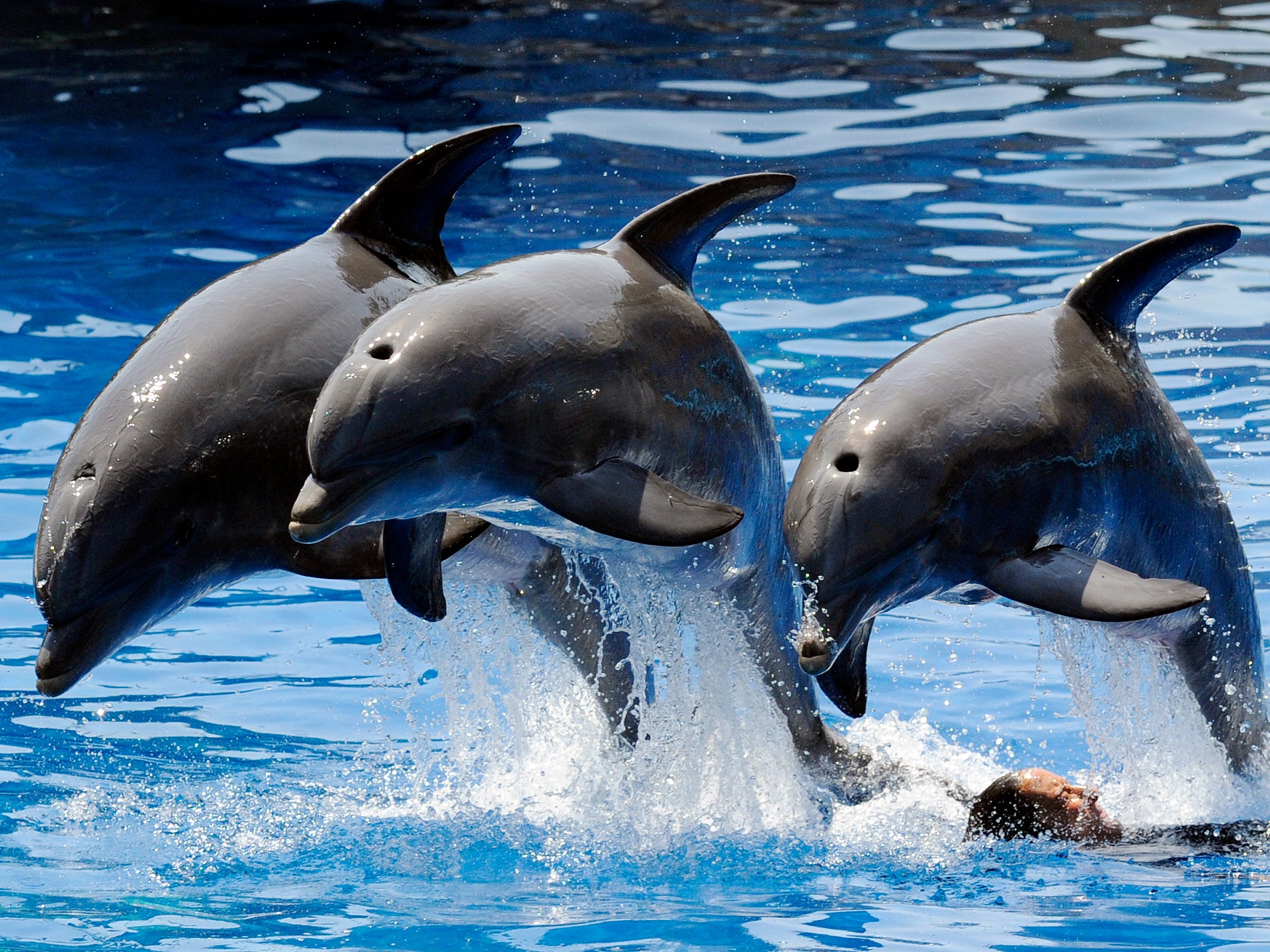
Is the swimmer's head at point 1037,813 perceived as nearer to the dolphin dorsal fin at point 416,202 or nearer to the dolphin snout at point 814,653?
the dolphin snout at point 814,653

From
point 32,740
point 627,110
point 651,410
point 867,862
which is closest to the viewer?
point 651,410

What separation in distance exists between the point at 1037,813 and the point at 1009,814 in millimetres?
91

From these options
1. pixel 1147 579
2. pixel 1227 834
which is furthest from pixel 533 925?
pixel 1227 834

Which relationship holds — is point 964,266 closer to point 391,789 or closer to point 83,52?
point 391,789

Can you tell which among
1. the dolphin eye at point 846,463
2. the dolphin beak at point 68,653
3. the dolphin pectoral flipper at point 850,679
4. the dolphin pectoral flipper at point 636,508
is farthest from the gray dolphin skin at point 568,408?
the dolphin beak at point 68,653

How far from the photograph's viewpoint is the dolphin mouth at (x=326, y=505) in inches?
189

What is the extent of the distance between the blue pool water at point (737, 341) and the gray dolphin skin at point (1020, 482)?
81cm

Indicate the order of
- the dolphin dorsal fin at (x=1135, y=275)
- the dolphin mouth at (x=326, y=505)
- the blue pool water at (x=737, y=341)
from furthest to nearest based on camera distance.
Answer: the blue pool water at (x=737, y=341), the dolphin dorsal fin at (x=1135, y=275), the dolphin mouth at (x=326, y=505)

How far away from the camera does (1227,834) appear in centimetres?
598

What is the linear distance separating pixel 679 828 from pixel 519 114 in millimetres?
10571

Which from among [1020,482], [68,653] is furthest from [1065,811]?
[68,653]

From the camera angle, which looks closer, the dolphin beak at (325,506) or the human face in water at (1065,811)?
the dolphin beak at (325,506)

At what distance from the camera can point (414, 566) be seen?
5.42 metres

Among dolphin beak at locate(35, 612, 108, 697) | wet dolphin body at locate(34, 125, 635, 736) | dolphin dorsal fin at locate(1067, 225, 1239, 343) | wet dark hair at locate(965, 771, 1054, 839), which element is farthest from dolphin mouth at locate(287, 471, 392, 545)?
wet dark hair at locate(965, 771, 1054, 839)
